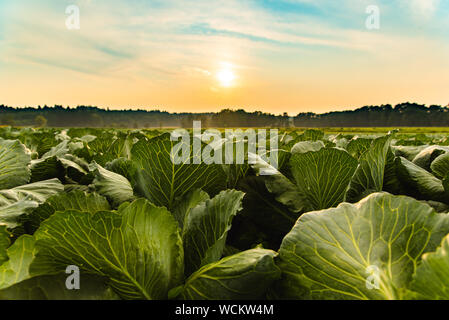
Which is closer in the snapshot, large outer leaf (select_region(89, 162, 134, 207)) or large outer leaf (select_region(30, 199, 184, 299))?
large outer leaf (select_region(30, 199, 184, 299))

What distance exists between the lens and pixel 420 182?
4.20 ft

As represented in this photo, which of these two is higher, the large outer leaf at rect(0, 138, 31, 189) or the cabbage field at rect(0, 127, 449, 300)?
the large outer leaf at rect(0, 138, 31, 189)

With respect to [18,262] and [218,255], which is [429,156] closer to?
[218,255]

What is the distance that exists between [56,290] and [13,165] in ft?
3.58

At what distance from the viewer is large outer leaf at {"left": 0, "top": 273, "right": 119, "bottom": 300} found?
27.3 inches

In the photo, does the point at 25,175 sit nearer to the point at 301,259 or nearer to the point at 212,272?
the point at 212,272

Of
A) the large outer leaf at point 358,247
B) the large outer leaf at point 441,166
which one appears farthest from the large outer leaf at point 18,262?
the large outer leaf at point 441,166

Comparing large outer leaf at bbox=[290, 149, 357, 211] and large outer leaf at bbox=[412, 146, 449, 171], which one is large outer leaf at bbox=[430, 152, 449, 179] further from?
large outer leaf at bbox=[290, 149, 357, 211]

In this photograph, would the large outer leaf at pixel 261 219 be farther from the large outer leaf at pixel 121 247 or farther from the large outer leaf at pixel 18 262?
the large outer leaf at pixel 18 262

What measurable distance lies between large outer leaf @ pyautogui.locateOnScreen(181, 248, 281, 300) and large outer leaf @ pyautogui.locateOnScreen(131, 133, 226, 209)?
1.70 feet

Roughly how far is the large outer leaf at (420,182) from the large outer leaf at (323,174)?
268mm

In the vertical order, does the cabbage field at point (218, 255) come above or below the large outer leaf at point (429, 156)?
below

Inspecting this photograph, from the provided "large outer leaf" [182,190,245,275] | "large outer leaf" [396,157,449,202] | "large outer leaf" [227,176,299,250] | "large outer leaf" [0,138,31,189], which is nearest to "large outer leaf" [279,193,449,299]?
"large outer leaf" [182,190,245,275]

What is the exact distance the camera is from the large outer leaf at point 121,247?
2.41ft
